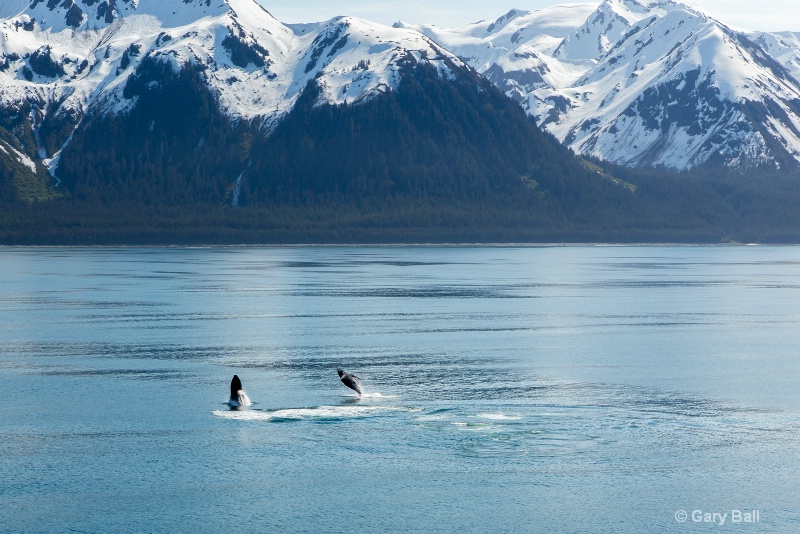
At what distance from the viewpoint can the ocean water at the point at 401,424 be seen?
35.5 metres

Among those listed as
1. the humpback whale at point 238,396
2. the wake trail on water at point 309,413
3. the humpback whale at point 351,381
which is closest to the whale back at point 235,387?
the humpback whale at point 238,396

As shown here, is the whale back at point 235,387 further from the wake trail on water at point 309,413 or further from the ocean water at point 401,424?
the wake trail on water at point 309,413

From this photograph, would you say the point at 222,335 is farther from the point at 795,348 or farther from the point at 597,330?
the point at 795,348

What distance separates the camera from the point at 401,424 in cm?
4659

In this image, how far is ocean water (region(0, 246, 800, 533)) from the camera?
35469mm

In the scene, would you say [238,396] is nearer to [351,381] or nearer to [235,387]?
[235,387]

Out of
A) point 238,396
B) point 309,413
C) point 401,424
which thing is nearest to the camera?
point 401,424

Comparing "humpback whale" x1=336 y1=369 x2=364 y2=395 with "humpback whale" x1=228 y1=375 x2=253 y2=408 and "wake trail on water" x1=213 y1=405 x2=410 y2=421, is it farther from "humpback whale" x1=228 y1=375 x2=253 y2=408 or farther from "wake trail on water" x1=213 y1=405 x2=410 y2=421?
"humpback whale" x1=228 y1=375 x2=253 y2=408

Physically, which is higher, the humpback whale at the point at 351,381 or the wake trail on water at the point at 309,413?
the humpback whale at the point at 351,381

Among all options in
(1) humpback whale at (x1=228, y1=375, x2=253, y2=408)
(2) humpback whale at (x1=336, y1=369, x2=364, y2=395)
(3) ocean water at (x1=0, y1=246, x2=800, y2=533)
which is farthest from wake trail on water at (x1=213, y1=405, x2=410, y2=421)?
(2) humpback whale at (x1=336, y1=369, x2=364, y2=395)

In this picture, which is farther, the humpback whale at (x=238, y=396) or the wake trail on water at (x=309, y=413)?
the humpback whale at (x=238, y=396)

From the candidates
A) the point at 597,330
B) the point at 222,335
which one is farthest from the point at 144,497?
the point at 597,330

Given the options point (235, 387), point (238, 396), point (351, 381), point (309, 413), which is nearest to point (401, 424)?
point (309, 413)

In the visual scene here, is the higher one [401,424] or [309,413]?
[401,424]
